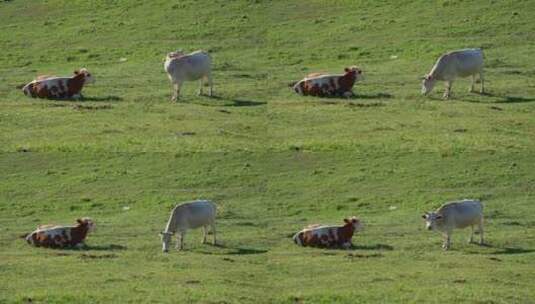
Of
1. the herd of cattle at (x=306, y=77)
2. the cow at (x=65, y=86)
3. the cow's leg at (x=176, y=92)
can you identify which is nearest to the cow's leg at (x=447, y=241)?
the herd of cattle at (x=306, y=77)

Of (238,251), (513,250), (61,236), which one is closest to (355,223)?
(238,251)

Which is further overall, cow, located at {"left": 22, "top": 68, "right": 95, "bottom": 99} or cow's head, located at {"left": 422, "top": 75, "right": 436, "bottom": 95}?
Answer: cow, located at {"left": 22, "top": 68, "right": 95, "bottom": 99}

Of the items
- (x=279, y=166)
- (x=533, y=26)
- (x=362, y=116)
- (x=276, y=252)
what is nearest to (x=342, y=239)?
(x=276, y=252)

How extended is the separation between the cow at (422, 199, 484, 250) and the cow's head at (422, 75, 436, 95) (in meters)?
14.3

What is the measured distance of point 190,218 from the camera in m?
45.6

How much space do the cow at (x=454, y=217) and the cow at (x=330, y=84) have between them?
14838 millimetres

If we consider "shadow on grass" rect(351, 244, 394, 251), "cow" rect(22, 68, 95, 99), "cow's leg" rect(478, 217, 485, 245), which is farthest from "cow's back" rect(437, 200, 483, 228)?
"cow" rect(22, 68, 95, 99)

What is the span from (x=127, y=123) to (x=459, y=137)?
35.8 feet

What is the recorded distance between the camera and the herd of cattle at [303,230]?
1786 inches

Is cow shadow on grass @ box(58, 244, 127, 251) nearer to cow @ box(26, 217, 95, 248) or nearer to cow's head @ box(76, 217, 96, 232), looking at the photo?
cow @ box(26, 217, 95, 248)

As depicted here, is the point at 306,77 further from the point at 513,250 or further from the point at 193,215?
the point at 513,250

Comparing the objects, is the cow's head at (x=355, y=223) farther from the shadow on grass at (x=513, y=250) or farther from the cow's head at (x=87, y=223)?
the cow's head at (x=87, y=223)

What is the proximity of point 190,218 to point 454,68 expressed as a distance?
1707 centimetres

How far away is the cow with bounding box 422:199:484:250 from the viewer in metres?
45.4
